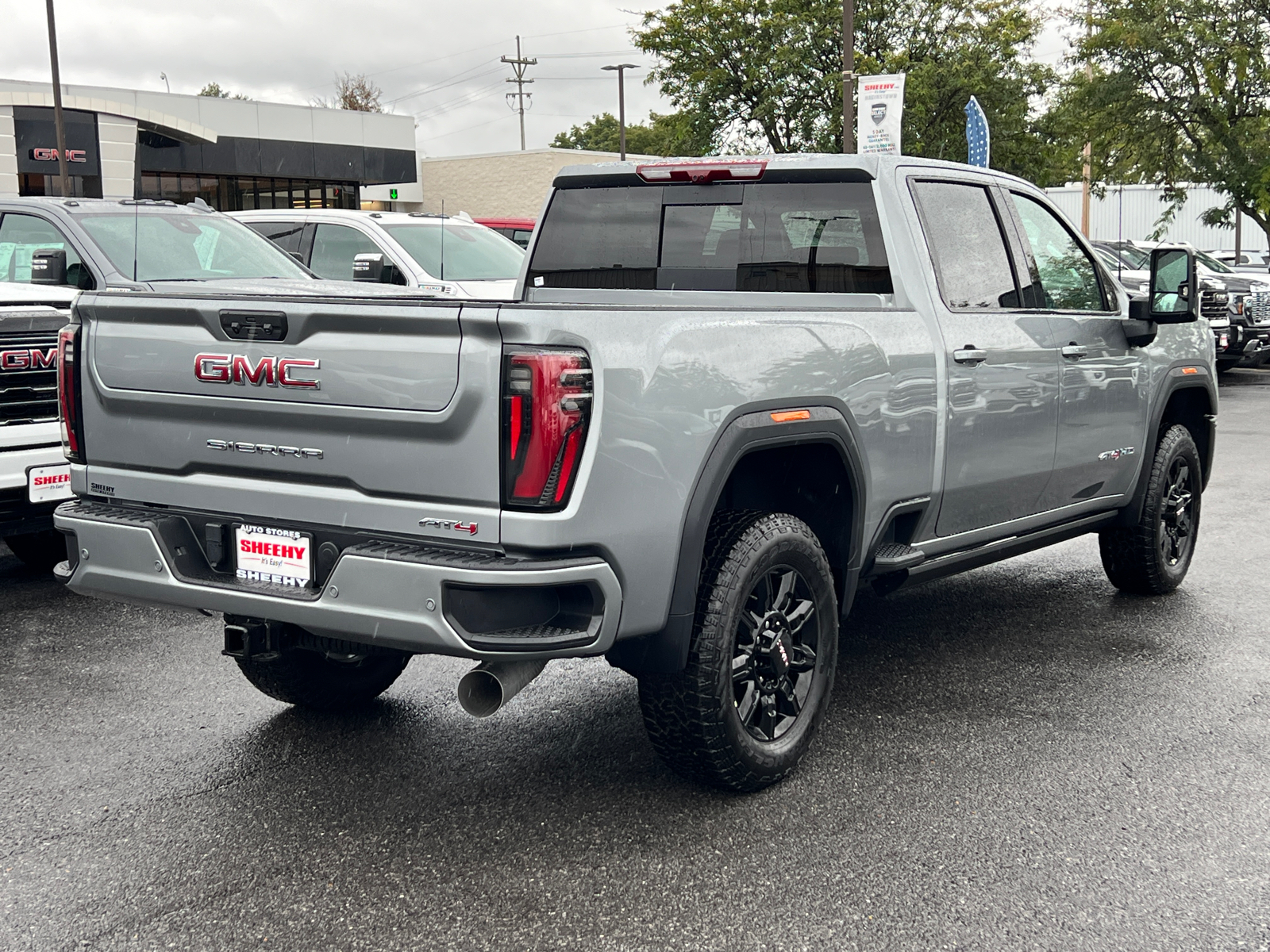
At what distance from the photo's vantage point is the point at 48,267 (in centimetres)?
810

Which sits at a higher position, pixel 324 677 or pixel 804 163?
pixel 804 163

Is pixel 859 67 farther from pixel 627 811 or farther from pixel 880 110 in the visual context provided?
pixel 627 811

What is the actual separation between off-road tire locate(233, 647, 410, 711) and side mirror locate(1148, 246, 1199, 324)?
3.57m

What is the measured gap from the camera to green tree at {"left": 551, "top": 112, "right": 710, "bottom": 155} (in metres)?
35.5

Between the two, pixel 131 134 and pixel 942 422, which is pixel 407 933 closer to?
pixel 942 422

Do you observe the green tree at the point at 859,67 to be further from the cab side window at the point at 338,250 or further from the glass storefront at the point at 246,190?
the cab side window at the point at 338,250

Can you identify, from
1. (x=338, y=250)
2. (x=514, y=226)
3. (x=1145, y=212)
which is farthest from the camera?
(x=1145, y=212)

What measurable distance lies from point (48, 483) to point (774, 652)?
12.3 ft

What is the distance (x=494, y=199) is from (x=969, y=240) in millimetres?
46064

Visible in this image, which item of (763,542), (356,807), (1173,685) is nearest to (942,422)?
(763,542)

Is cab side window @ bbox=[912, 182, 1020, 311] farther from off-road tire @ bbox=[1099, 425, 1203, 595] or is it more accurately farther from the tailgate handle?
the tailgate handle

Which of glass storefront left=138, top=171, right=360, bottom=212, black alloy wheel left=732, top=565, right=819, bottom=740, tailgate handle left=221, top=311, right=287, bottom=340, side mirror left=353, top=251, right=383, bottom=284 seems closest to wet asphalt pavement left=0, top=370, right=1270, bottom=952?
black alloy wheel left=732, top=565, right=819, bottom=740

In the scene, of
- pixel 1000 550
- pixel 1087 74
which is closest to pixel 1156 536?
pixel 1000 550

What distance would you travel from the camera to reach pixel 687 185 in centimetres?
523
